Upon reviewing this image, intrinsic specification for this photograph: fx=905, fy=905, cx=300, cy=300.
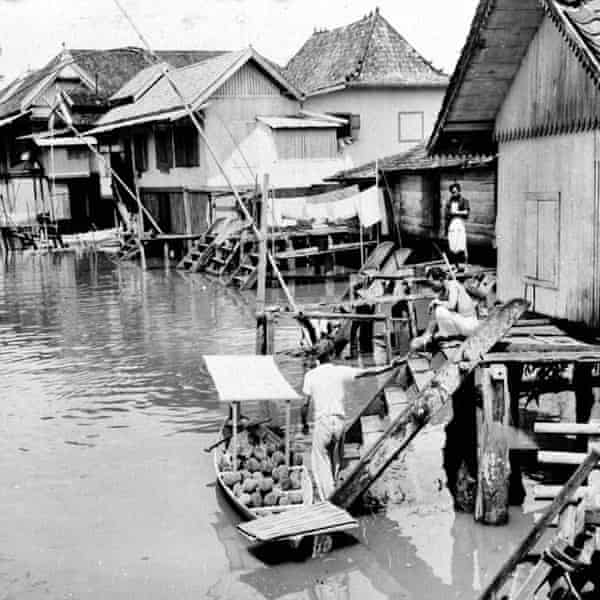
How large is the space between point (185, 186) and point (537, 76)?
2529cm

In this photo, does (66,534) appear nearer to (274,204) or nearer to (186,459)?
(186,459)

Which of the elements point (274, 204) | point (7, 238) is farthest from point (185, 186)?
point (7, 238)

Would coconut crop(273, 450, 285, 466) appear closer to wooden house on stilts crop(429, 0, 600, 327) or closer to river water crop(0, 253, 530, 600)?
river water crop(0, 253, 530, 600)

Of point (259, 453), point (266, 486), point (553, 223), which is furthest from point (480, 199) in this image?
point (266, 486)

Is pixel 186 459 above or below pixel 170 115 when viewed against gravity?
below

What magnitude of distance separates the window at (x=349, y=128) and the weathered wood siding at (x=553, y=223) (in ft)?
80.9

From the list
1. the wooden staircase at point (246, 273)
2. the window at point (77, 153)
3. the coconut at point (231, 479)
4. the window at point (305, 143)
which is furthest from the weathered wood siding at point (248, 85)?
the coconut at point (231, 479)

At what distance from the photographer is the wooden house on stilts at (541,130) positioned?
8.91 meters

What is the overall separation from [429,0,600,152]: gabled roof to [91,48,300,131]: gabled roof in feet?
69.2

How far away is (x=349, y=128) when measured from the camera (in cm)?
3544

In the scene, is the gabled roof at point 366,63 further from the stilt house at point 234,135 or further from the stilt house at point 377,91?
the stilt house at point 234,135

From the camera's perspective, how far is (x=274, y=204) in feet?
89.7

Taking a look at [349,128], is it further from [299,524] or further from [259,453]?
[299,524]

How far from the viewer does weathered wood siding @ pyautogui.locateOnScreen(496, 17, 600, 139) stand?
8953 mm
